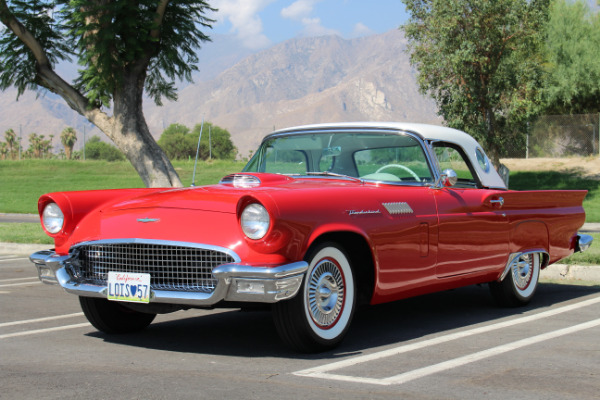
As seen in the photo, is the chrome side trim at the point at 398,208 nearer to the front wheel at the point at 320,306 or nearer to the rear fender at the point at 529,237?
the front wheel at the point at 320,306

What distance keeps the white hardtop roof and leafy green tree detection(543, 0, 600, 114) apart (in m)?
26.8

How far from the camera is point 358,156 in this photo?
655 cm

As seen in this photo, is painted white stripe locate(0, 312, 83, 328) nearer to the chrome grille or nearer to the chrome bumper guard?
the chrome grille

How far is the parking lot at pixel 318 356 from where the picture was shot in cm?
414

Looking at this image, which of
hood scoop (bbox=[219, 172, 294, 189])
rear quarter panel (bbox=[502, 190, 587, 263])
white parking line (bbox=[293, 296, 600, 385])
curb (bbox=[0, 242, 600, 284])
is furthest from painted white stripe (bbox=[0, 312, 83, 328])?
curb (bbox=[0, 242, 600, 284])

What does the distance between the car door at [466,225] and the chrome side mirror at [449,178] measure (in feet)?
0.15

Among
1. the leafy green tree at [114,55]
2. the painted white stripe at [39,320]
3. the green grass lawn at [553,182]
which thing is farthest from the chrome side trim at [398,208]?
the green grass lawn at [553,182]

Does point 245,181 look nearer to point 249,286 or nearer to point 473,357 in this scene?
point 249,286

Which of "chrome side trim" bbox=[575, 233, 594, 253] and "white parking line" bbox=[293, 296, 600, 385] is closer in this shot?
"white parking line" bbox=[293, 296, 600, 385]

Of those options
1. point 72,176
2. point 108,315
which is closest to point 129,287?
point 108,315

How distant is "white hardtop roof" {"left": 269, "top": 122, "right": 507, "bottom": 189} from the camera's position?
6652mm

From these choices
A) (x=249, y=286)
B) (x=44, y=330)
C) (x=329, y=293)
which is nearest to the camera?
(x=249, y=286)

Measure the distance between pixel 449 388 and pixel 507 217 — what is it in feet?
9.51

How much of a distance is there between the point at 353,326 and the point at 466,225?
1.21 metres
